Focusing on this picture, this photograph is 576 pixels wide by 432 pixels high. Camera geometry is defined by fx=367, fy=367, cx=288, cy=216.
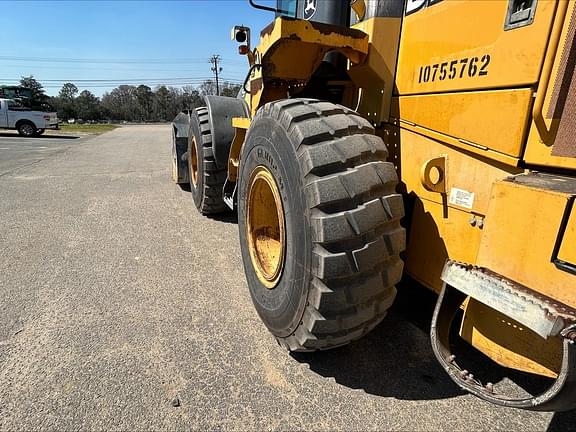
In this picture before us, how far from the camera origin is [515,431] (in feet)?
5.80

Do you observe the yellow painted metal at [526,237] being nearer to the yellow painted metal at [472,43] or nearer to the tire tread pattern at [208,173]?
the yellow painted metal at [472,43]

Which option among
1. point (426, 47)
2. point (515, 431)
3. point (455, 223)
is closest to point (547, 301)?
point (455, 223)

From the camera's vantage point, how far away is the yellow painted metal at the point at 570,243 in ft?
4.01

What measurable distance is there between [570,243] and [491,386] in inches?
25.9

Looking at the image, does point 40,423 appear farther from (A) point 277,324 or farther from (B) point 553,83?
(B) point 553,83

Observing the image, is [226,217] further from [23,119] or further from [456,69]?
[23,119]

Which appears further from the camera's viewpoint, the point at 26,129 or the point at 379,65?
the point at 26,129

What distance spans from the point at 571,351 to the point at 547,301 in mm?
172

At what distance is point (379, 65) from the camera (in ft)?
7.25

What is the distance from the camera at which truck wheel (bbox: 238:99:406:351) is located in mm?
1690

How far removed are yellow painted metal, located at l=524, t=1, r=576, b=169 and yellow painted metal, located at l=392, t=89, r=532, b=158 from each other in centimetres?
4

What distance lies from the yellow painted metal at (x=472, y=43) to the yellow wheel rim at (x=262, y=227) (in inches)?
43.2

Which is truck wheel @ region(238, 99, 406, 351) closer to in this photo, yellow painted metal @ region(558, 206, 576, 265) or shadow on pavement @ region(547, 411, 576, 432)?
yellow painted metal @ region(558, 206, 576, 265)

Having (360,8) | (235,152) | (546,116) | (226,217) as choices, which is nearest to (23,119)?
(226,217)
